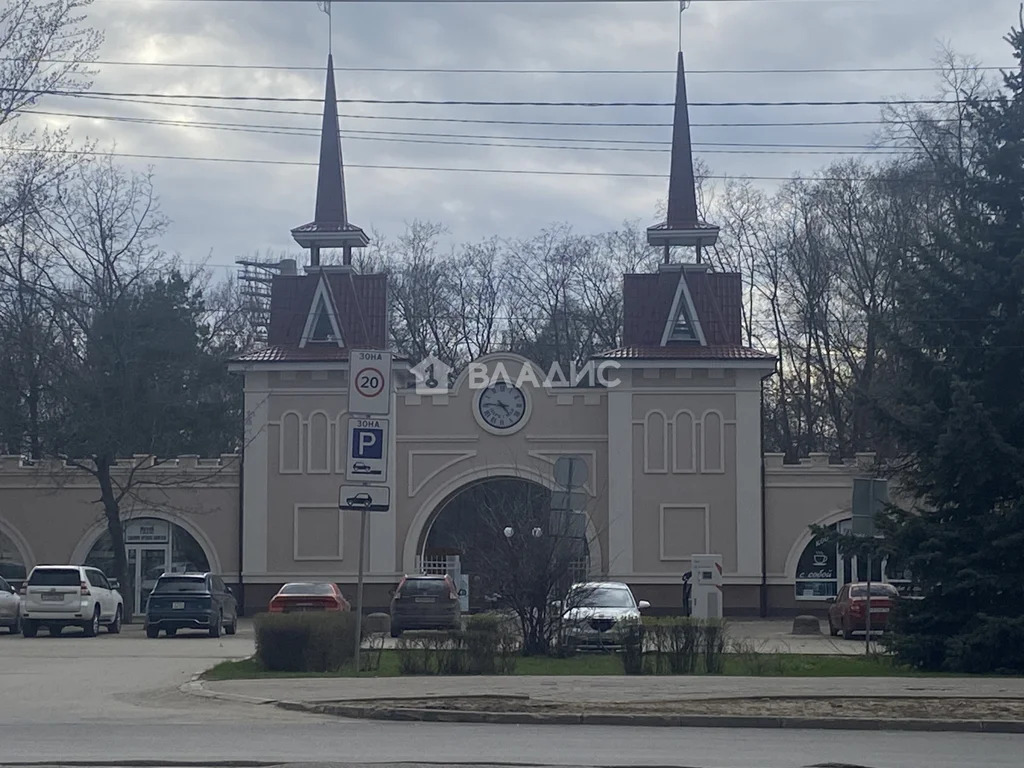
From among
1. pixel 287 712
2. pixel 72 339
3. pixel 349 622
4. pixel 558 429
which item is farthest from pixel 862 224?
pixel 287 712

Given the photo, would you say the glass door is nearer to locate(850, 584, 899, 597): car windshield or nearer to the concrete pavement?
locate(850, 584, 899, 597): car windshield

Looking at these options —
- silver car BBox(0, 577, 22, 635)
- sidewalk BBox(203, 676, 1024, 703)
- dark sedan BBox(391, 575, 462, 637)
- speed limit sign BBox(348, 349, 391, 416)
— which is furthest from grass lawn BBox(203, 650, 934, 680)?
silver car BBox(0, 577, 22, 635)

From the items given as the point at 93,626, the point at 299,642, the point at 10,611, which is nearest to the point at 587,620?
the point at 299,642

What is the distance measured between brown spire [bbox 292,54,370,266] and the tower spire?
9.96 meters

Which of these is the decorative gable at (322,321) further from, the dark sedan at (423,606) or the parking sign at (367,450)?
the parking sign at (367,450)

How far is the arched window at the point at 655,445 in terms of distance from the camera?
4444cm

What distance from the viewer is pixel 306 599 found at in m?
33.2

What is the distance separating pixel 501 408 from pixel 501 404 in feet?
0.40

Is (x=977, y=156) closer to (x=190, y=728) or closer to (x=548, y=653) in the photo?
(x=548, y=653)

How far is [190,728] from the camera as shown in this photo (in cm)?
1456

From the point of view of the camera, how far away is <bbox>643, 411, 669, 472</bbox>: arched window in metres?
44.4

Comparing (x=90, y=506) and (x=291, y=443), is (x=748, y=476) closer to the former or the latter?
(x=291, y=443)

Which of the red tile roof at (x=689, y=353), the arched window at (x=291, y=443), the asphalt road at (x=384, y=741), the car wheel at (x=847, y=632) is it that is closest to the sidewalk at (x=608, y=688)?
the asphalt road at (x=384, y=741)

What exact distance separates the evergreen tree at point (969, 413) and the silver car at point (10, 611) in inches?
875
